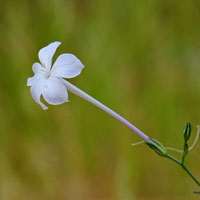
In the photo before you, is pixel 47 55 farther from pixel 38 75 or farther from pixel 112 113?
pixel 112 113

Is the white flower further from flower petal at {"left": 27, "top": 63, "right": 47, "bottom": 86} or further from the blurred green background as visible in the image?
the blurred green background

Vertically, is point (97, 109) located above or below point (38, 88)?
below

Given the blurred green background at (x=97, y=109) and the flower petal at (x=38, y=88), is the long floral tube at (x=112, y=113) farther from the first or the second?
the blurred green background at (x=97, y=109)

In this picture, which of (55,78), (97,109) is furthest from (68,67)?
(97,109)

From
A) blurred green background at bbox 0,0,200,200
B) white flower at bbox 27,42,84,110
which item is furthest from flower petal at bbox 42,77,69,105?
blurred green background at bbox 0,0,200,200

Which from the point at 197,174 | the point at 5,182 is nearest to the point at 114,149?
the point at 197,174

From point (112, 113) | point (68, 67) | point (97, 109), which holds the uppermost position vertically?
point (68, 67)
